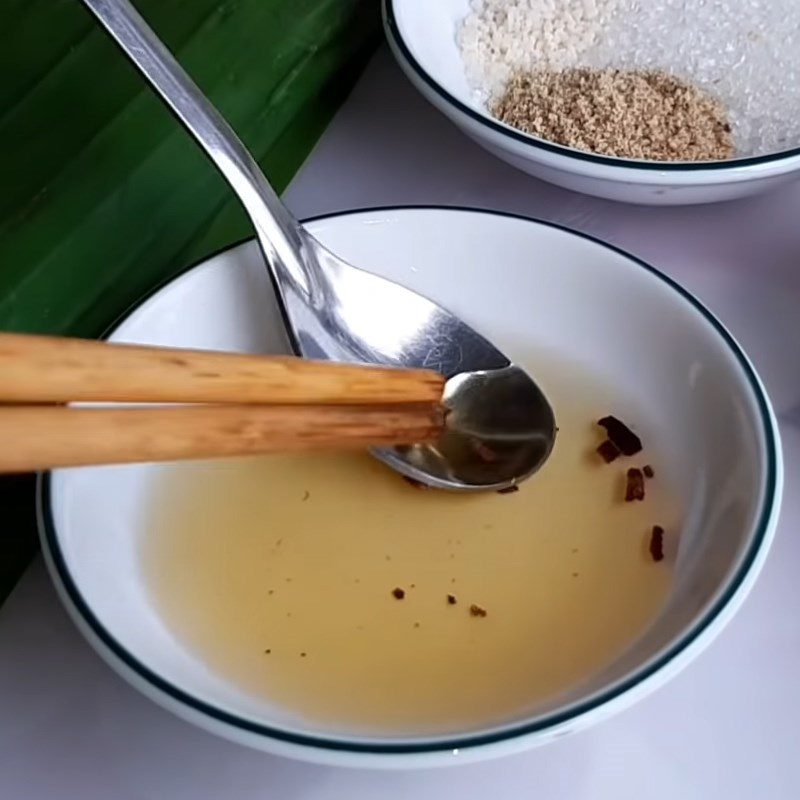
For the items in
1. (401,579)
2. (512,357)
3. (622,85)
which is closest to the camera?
(401,579)

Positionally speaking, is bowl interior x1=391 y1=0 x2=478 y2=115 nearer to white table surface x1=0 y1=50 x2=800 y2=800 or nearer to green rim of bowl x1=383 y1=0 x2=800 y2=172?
green rim of bowl x1=383 y1=0 x2=800 y2=172

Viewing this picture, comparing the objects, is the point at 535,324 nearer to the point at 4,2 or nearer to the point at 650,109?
the point at 650,109

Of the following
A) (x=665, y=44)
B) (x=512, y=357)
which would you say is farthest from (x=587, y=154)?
(x=665, y=44)

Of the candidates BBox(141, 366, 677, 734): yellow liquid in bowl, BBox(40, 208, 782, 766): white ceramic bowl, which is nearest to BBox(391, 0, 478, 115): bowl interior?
BBox(40, 208, 782, 766): white ceramic bowl

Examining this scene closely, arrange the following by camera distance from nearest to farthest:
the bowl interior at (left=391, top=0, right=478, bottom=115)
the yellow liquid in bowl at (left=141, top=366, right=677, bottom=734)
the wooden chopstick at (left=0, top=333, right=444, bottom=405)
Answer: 1. the wooden chopstick at (left=0, top=333, right=444, bottom=405)
2. the yellow liquid in bowl at (left=141, top=366, right=677, bottom=734)
3. the bowl interior at (left=391, top=0, right=478, bottom=115)

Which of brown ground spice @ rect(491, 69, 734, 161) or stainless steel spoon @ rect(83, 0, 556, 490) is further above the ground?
brown ground spice @ rect(491, 69, 734, 161)

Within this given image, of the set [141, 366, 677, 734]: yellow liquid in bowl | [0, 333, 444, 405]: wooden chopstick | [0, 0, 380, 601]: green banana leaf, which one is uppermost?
[0, 333, 444, 405]: wooden chopstick

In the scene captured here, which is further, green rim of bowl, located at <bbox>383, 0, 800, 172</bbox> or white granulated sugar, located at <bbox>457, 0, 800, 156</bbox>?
white granulated sugar, located at <bbox>457, 0, 800, 156</bbox>

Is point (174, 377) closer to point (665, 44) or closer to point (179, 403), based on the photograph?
point (179, 403)
